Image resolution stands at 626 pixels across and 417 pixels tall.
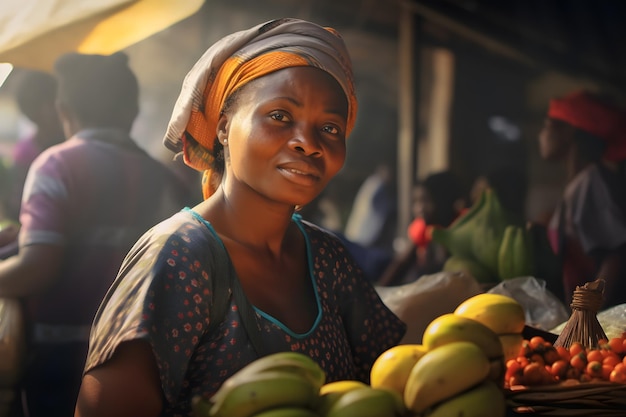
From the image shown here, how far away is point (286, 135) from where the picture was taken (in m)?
1.65

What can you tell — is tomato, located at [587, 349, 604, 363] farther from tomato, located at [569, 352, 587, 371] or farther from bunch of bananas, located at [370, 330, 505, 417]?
bunch of bananas, located at [370, 330, 505, 417]

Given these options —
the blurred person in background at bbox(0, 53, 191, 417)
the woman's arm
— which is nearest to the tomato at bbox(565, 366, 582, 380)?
the woman's arm

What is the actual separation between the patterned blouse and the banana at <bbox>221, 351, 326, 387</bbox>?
0.19 meters

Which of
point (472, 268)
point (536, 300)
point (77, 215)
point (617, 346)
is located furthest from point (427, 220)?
point (617, 346)

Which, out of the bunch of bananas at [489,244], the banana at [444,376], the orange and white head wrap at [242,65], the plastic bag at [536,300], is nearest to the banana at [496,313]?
the banana at [444,376]

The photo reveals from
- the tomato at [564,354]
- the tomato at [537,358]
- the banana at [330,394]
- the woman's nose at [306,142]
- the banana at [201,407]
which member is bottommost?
the banana at [201,407]

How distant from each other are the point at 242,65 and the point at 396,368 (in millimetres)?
725

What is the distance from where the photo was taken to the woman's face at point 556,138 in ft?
13.3

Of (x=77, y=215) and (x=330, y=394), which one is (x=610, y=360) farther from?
(x=77, y=215)

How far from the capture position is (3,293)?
279 centimetres

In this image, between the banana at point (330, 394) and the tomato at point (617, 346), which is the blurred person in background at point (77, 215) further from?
the tomato at point (617, 346)

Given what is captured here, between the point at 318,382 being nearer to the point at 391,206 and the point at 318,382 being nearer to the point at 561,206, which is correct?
the point at 561,206

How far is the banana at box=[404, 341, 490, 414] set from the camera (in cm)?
132

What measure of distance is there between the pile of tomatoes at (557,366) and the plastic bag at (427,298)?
895mm
